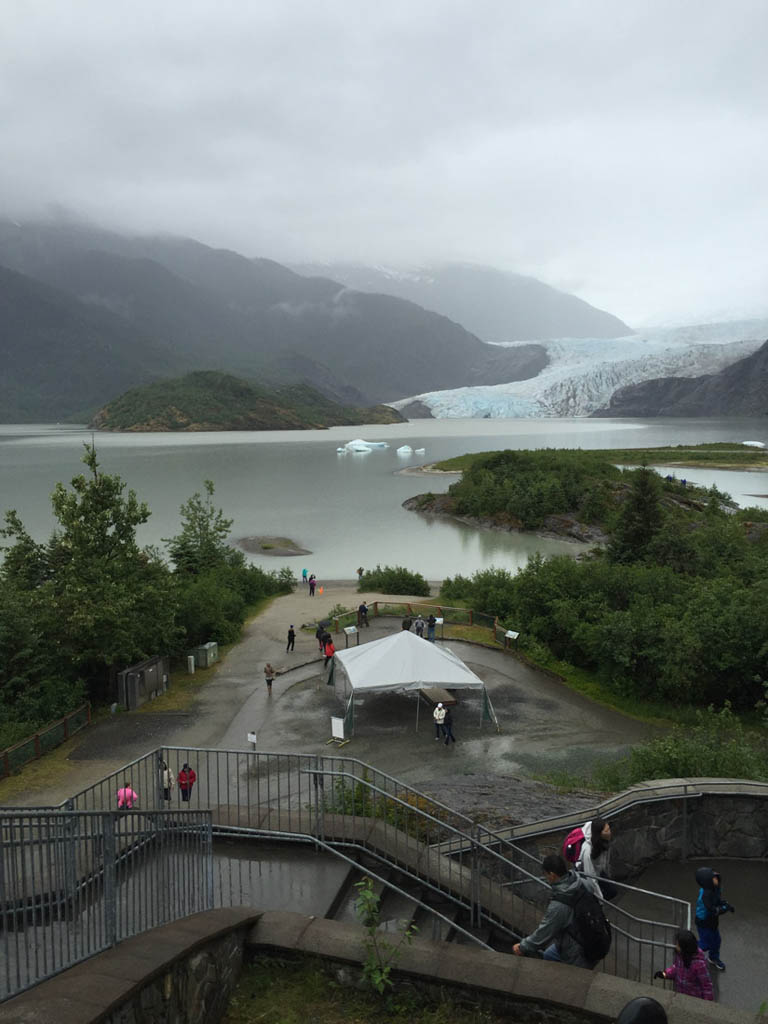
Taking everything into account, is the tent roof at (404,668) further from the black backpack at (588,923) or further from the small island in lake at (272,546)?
the small island in lake at (272,546)

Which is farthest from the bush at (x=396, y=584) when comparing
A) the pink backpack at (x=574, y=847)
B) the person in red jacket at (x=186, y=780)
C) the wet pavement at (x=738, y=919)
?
the pink backpack at (x=574, y=847)

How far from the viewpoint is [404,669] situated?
1731 centimetres

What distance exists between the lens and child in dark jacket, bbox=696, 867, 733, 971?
26.3 ft

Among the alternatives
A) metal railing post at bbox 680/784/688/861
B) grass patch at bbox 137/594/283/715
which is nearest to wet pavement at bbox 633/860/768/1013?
metal railing post at bbox 680/784/688/861

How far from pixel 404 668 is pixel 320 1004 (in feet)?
37.2

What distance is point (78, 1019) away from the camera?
4344 millimetres

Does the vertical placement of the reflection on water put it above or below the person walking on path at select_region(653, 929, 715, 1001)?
below

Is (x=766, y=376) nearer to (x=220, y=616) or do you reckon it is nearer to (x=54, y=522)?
(x=54, y=522)

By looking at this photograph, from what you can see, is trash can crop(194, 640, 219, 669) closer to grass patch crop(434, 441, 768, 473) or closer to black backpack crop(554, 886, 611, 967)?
black backpack crop(554, 886, 611, 967)

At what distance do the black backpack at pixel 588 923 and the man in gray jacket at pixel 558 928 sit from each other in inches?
1.2

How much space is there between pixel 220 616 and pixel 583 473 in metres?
47.4

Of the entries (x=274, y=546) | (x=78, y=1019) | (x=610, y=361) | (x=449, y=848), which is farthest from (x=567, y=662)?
(x=610, y=361)

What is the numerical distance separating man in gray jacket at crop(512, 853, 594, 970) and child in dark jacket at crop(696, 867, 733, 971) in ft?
7.98

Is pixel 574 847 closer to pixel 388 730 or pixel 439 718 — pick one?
pixel 439 718
